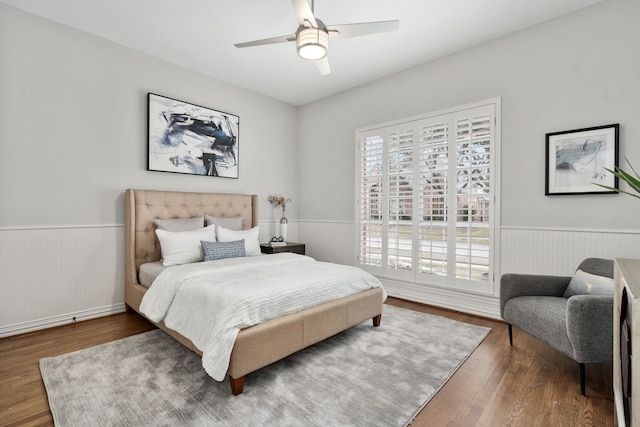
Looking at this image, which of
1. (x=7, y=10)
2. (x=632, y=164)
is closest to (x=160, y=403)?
(x=7, y=10)

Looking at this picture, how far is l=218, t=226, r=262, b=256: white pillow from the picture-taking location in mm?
3637

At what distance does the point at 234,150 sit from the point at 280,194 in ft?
3.51

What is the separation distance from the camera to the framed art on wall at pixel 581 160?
2.64 m

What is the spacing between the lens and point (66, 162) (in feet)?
10.1

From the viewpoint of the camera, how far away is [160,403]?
1.82 meters

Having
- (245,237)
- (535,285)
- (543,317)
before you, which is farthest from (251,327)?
(535,285)

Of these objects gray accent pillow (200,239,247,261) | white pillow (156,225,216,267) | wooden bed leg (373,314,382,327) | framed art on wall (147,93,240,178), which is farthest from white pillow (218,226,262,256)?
wooden bed leg (373,314,382,327)

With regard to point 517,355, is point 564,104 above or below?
above

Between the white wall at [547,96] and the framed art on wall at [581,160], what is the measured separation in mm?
65

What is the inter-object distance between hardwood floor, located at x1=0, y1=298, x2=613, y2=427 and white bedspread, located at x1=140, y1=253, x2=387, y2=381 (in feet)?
2.59

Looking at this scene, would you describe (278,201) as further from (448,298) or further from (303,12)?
(303,12)

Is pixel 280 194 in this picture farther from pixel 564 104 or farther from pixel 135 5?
pixel 564 104

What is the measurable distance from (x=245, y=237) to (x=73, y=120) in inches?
82.3

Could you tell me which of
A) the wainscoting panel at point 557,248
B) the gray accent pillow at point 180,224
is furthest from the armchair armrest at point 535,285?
the gray accent pillow at point 180,224
